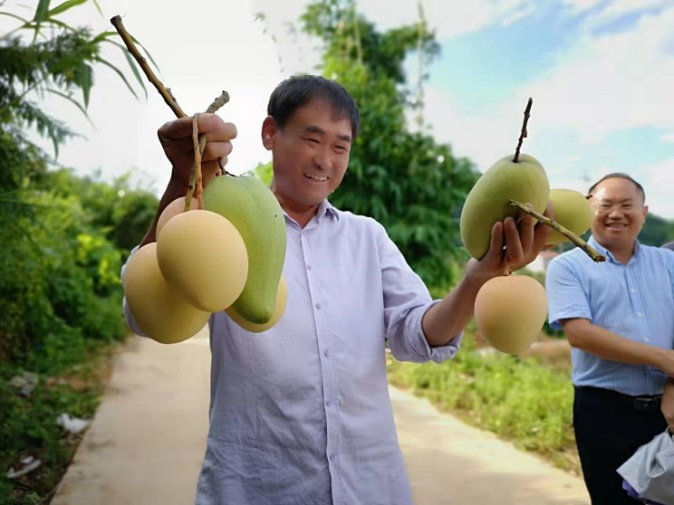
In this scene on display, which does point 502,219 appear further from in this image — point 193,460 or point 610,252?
point 193,460

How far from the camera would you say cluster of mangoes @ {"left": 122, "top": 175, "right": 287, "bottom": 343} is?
526 mm

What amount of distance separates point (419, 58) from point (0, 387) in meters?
5.38

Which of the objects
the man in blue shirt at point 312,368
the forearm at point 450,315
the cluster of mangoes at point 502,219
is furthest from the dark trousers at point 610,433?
the cluster of mangoes at point 502,219

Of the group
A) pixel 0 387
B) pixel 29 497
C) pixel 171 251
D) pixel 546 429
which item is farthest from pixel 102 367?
pixel 171 251

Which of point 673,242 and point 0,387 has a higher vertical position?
point 673,242

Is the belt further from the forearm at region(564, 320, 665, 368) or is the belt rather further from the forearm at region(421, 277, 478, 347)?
the forearm at region(421, 277, 478, 347)

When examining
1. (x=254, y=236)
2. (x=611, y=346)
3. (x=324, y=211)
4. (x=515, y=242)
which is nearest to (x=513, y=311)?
(x=515, y=242)

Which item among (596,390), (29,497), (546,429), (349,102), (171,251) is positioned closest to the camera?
(171,251)

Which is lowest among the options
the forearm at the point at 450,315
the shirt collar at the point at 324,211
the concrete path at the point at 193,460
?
the concrete path at the point at 193,460

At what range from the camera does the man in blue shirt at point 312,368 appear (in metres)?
1.15

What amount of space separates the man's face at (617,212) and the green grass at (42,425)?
2.59 m

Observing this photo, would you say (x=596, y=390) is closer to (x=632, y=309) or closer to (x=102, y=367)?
(x=632, y=309)

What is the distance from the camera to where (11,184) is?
3.45 m

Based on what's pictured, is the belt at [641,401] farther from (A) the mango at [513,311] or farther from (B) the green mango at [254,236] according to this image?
(B) the green mango at [254,236]
